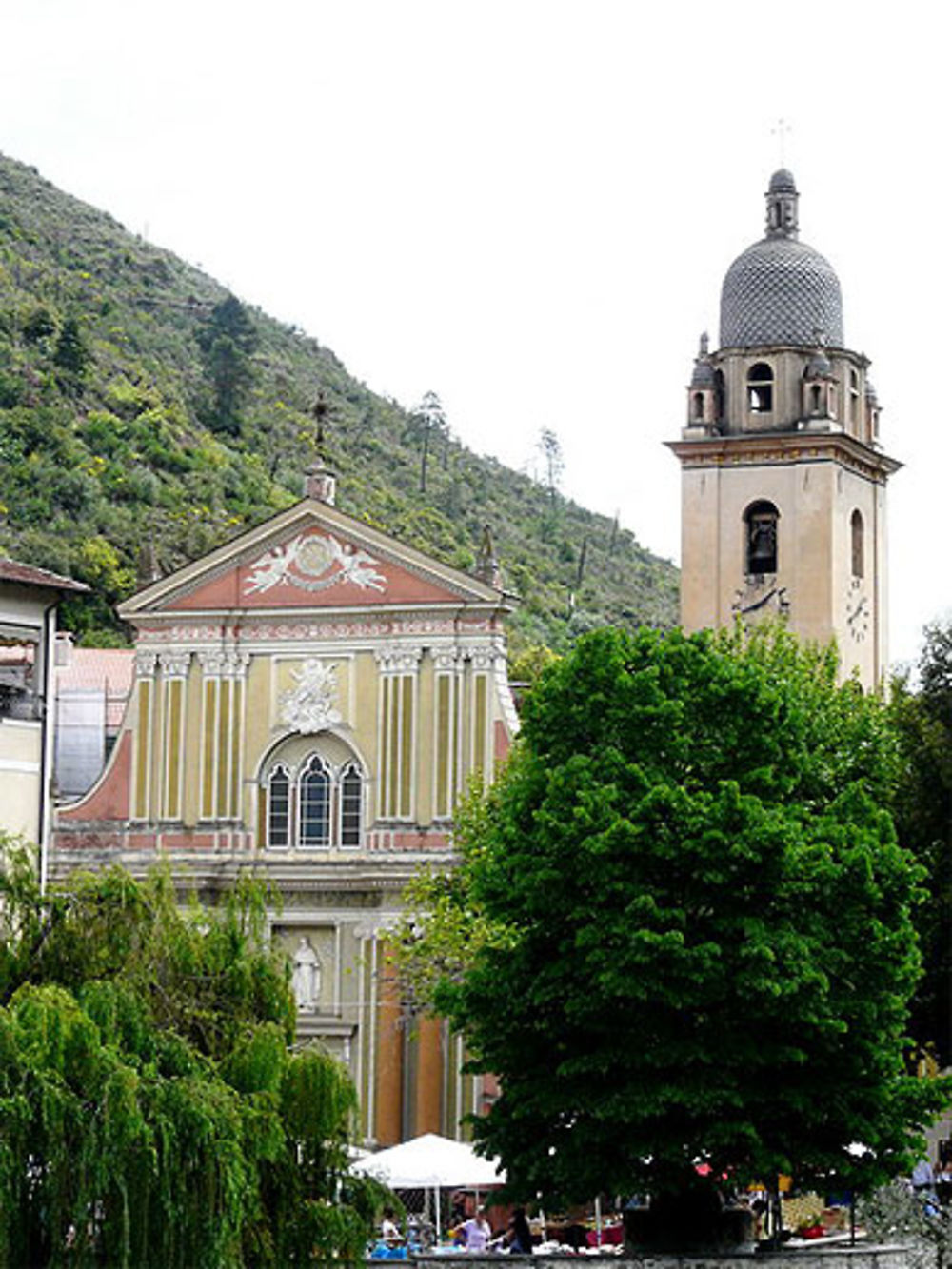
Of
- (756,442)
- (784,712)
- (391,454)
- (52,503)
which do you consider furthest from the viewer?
(391,454)

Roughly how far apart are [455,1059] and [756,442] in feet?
60.0

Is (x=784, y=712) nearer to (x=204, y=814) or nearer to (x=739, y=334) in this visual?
(x=204, y=814)

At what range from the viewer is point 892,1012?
121ft

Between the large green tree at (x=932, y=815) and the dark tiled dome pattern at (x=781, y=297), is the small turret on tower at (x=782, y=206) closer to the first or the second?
the dark tiled dome pattern at (x=781, y=297)

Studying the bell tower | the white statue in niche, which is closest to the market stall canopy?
the white statue in niche

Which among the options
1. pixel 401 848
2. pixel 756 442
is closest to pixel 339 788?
pixel 401 848

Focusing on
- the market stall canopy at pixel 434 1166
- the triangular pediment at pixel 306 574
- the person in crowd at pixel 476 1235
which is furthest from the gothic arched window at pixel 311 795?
the person in crowd at pixel 476 1235

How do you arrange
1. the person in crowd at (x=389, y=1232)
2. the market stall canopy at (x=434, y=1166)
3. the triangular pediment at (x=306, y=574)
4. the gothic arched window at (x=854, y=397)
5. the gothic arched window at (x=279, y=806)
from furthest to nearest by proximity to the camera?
the gothic arched window at (x=854, y=397)
the gothic arched window at (x=279, y=806)
the triangular pediment at (x=306, y=574)
the market stall canopy at (x=434, y=1166)
the person in crowd at (x=389, y=1232)

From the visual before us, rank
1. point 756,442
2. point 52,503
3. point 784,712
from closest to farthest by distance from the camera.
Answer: point 784,712 < point 756,442 < point 52,503

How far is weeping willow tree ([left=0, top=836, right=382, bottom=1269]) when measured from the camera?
29.4m

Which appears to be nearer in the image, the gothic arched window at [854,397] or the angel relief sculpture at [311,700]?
the angel relief sculpture at [311,700]

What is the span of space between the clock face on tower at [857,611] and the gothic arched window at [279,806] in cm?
1553

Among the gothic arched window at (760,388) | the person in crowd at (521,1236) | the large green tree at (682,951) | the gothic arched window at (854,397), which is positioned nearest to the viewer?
the large green tree at (682,951)

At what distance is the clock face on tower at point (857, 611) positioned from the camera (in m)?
66.7
